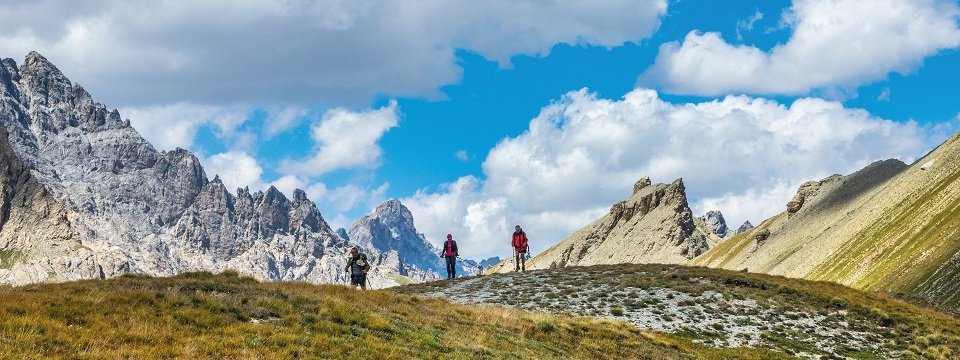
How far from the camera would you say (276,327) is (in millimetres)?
21453

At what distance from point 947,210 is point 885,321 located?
63.3 m

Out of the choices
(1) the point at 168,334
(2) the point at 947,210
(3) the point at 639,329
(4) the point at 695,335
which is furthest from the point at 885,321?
(2) the point at 947,210

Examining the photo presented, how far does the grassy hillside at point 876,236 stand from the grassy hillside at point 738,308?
1025 inches

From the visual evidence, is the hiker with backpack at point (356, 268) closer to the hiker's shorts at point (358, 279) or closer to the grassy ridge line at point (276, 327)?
the hiker's shorts at point (358, 279)

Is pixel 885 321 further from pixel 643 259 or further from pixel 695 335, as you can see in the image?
pixel 643 259

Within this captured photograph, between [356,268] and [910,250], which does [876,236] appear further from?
[356,268]

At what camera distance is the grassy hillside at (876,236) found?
78.0 m

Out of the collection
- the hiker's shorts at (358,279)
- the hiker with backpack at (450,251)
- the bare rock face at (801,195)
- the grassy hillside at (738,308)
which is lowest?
the grassy hillside at (738,308)

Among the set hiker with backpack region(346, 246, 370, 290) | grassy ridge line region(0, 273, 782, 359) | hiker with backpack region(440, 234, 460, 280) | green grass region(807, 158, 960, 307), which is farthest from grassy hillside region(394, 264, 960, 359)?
green grass region(807, 158, 960, 307)

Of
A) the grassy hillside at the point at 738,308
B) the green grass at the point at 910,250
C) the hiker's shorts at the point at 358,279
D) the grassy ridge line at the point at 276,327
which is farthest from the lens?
the green grass at the point at 910,250

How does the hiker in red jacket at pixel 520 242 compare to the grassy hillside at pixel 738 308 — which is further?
the hiker in red jacket at pixel 520 242

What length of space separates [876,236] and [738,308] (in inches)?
3071

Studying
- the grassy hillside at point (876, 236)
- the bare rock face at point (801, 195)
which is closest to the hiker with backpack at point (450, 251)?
the grassy hillside at point (876, 236)

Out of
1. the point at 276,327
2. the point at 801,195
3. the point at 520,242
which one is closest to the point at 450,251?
the point at 520,242
